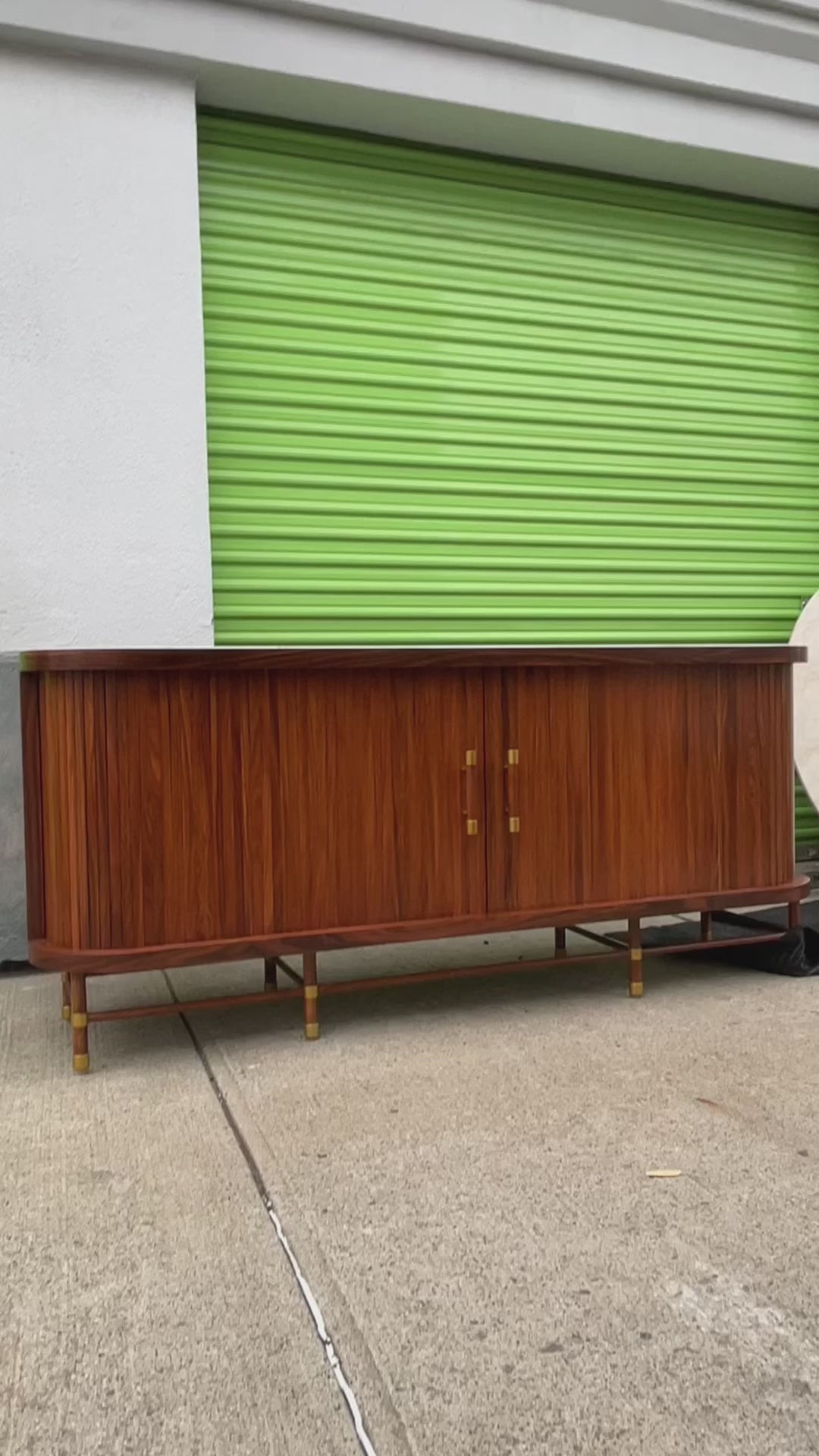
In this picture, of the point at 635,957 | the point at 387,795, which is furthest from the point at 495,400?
the point at 635,957

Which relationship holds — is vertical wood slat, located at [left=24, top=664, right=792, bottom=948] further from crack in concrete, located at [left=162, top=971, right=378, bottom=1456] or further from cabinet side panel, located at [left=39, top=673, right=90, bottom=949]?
crack in concrete, located at [left=162, top=971, right=378, bottom=1456]

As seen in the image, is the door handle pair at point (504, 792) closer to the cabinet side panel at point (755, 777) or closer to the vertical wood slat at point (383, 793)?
the vertical wood slat at point (383, 793)

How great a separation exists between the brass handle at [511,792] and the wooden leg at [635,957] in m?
0.55

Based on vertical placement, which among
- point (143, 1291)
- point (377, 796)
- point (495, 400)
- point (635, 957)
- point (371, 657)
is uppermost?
point (495, 400)

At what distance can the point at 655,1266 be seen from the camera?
1.81 metres

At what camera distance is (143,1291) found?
69.9 inches

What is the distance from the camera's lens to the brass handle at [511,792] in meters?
3.26

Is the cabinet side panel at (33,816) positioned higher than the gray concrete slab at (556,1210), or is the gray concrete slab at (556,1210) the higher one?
the cabinet side panel at (33,816)

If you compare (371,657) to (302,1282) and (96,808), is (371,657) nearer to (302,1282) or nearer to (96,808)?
(96,808)

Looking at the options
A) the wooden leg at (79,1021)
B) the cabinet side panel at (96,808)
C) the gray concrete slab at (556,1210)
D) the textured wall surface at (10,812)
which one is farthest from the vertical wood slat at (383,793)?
the textured wall surface at (10,812)

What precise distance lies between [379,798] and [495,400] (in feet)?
8.45

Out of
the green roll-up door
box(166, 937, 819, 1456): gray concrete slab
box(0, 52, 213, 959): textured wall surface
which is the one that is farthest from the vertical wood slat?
the green roll-up door

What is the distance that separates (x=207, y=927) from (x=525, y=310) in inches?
134

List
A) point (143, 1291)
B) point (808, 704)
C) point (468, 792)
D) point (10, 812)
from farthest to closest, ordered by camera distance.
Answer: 1. point (808, 704)
2. point (10, 812)
3. point (468, 792)
4. point (143, 1291)
